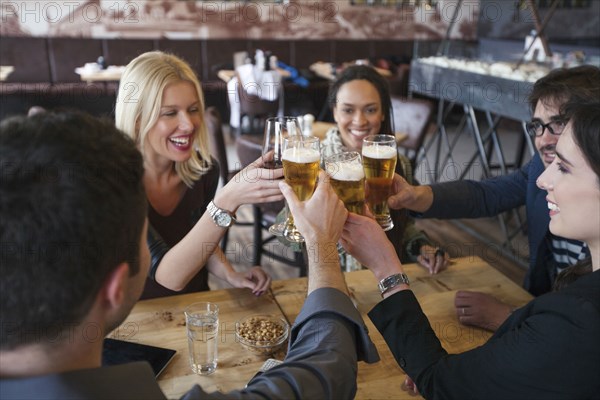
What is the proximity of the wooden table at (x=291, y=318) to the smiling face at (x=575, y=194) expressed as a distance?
17.6 inches

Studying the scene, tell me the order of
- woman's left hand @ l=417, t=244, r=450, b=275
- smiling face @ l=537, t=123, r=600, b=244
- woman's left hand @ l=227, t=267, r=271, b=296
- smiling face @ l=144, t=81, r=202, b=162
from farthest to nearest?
smiling face @ l=144, t=81, r=202, b=162 → woman's left hand @ l=417, t=244, r=450, b=275 → woman's left hand @ l=227, t=267, r=271, b=296 → smiling face @ l=537, t=123, r=600, b=244

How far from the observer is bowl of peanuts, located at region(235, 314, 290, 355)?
1.27m

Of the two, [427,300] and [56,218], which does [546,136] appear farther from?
[56,218]

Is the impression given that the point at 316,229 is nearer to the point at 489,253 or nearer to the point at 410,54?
the point at 489,253

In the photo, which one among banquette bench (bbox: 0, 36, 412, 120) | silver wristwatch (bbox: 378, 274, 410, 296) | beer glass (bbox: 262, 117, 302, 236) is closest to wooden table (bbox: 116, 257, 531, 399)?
silver wristwatch (bbox: 378, 274, 410, 296)

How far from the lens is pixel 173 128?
1.88 metres

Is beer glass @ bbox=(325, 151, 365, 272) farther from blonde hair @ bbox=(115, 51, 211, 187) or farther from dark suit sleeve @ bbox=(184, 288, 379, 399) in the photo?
blonde hair @ bbox=(115, 51, 211, 187)

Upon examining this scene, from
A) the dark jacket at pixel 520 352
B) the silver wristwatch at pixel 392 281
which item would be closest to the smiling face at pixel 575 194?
the dark jacket at pixel 520 352

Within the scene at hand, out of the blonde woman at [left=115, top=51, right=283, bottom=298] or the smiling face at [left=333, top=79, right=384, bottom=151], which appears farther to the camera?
the smiling face at [left=333, top=79, right=384, bottom=151]

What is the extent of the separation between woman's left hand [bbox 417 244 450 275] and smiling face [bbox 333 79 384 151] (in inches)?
28.3

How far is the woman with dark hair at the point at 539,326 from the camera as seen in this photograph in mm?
938

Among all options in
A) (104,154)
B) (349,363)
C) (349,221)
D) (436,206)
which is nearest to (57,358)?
(104,154)

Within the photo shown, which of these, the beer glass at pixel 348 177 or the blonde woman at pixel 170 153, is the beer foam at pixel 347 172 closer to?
the beer glass at pixel 348 177

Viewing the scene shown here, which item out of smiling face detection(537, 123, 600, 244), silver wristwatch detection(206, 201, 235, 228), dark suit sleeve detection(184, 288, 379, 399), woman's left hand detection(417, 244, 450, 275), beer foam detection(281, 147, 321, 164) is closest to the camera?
dark suit sleeve detection(184, 288, 379, 399)
